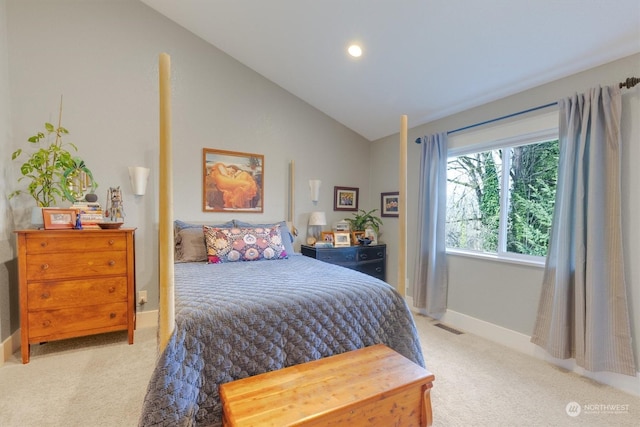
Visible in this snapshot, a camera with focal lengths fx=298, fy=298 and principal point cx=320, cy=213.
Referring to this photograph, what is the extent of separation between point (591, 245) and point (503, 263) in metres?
0.77

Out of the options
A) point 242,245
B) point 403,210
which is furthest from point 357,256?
point 403,210

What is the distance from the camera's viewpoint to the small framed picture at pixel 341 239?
3789 millimetres

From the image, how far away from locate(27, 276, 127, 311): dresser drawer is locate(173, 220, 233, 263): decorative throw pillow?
0.49m

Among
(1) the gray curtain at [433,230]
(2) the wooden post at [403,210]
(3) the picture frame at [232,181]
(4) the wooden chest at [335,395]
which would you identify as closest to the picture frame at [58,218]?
(3) the picture frame at [232,181]

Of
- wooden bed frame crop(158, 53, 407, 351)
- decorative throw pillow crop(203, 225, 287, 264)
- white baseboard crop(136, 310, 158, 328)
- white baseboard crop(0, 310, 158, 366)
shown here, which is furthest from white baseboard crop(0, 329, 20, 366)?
wooden bed frame crop(158, 53, 407, 351)

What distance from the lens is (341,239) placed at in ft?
12.6

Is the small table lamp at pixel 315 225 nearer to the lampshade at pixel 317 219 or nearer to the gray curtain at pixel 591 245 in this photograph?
the lampshade at pixel 317 219

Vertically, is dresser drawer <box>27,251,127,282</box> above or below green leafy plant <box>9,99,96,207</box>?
below

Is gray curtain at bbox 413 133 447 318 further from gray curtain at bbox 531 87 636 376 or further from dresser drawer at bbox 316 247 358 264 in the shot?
gray curtain at bbox 531 87 636 376

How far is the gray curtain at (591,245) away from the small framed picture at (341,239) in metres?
2.15

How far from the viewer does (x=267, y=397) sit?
1315mm

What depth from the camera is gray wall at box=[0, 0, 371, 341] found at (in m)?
2.58

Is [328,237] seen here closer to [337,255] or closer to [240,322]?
[337,255]

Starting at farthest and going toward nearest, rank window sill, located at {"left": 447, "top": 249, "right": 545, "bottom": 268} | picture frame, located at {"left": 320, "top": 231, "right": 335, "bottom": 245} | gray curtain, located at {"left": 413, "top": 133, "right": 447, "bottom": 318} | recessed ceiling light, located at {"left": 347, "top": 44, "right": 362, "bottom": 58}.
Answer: picture frame, located at {"left": 320, "top": 231, "right": 335, "bottom": 245}, gray curtain, located at {"left": 413, "top": 133, "right": 447, "bottom": 318}, recessed ceiling light, located at {"left": 347, "top": 44, "right": 362, "bottom": 58}, window sill, located at {"left": 447, "top": 249, "right": 545, "bottom": 268}
